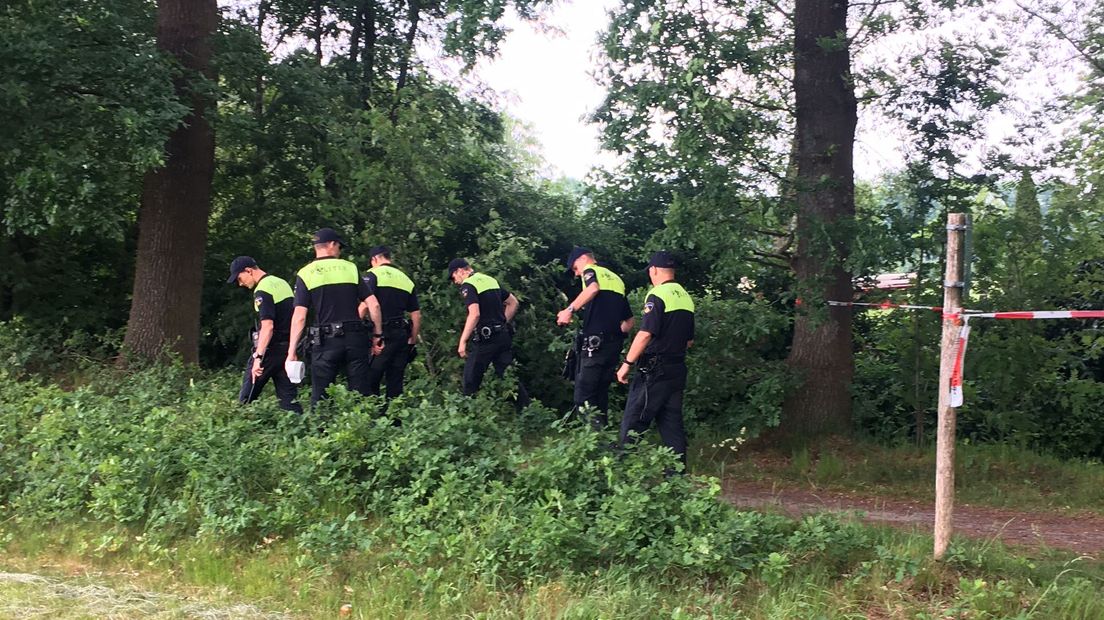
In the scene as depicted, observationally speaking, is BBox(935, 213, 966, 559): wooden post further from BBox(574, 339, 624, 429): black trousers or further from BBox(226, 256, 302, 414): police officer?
BBox(226, 256, 302, 414): police officer

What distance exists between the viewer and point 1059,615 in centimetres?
417

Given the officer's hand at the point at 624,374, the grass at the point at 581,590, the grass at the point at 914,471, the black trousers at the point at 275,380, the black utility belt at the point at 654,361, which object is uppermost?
the black utility belt at the point at 654,361

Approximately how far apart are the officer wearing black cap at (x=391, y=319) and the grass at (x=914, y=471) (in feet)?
9.97

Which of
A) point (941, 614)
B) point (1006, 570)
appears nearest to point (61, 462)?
point (941, 614)

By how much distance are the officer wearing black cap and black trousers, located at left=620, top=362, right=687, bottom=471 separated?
261cm

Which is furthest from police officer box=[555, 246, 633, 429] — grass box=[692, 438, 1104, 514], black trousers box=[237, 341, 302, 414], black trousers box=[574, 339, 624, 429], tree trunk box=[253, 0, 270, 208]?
tree trunk box=[253, 0, 270, 208]

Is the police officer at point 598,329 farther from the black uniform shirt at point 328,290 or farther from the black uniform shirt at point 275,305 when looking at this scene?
the black uniform shirt at point 275,305

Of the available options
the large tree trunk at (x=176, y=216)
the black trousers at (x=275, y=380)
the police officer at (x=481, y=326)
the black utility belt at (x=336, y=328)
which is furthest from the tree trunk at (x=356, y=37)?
the black utility belt at (x=336, y=328)

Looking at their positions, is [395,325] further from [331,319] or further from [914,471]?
[914,471]

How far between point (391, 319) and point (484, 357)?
1.07 metres

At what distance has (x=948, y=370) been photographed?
179 inches

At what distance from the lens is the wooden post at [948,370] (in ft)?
14.9

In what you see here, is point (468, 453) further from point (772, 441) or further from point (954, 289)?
point (772, 441)

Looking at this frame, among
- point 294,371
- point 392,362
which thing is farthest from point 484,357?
point 294,371
